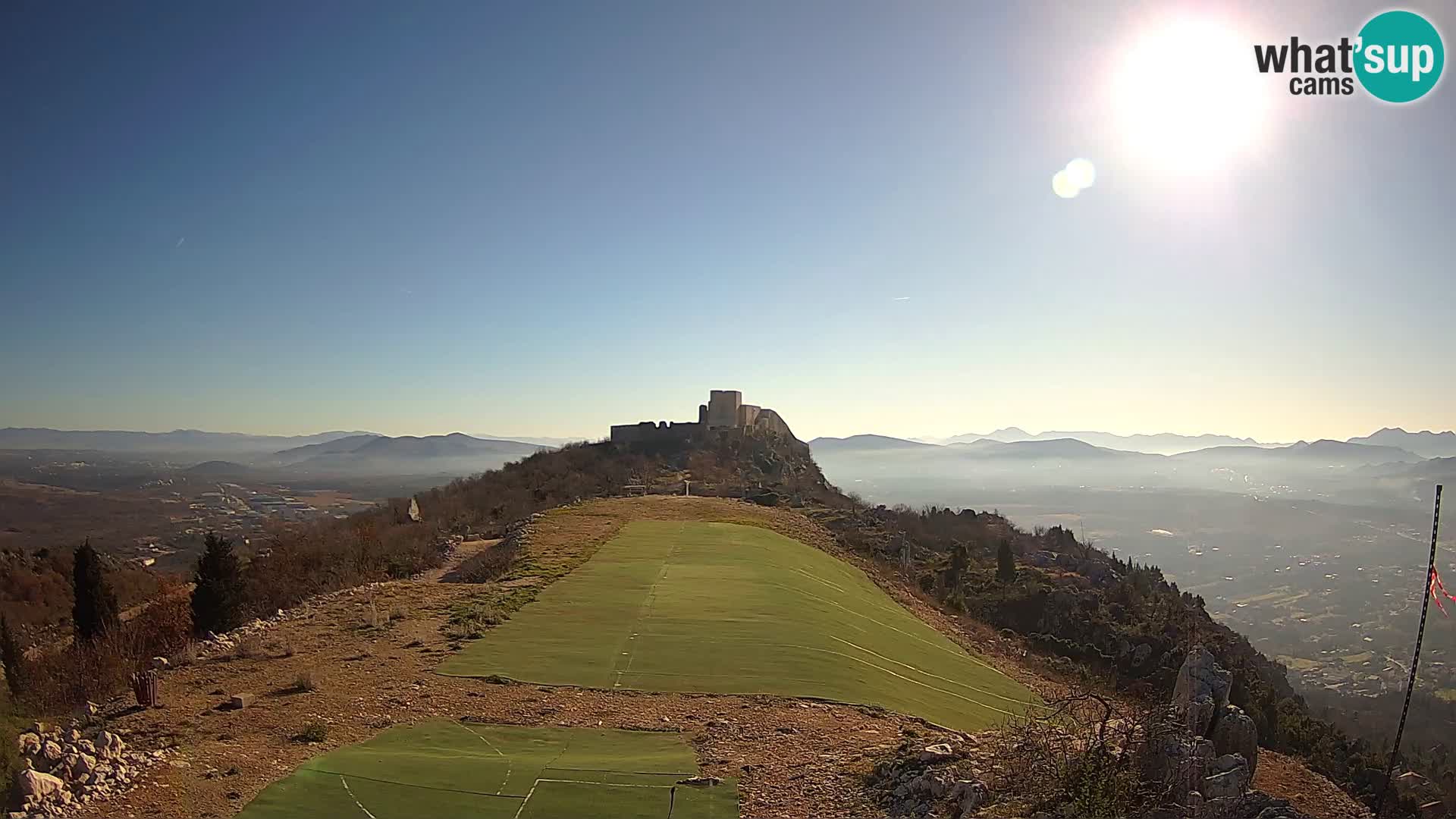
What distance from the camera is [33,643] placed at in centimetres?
2275

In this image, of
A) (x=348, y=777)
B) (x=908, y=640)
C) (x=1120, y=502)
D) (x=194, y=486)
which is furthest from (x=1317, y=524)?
(x=194, y=486)

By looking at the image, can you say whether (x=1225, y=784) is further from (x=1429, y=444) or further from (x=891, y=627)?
(x=1429, y=444)

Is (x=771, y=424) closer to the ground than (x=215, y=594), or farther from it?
farther from it

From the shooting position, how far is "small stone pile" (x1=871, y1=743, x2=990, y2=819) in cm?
653

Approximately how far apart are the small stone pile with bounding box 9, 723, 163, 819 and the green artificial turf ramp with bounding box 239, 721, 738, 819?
4.44 ft

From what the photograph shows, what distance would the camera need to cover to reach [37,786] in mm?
6180

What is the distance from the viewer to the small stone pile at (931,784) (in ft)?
21.4

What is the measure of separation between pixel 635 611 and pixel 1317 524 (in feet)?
360

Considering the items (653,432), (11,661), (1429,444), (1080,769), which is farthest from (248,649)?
(1429,444)

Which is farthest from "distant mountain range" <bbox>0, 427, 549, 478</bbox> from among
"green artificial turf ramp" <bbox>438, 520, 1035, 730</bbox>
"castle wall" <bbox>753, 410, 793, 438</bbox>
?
"green artificial turf ramp" <bbox>438, 520, 1035, 730</bbox>

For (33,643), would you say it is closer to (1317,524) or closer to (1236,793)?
(1236,793)

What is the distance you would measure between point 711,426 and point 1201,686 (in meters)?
50.7

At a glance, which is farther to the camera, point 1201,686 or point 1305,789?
point 1305,789

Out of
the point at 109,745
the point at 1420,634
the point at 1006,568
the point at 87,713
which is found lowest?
the point at 1006,568
